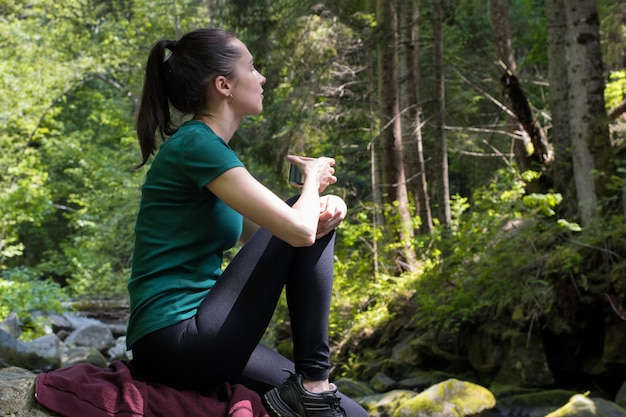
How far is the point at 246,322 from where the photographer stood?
7.74 feet

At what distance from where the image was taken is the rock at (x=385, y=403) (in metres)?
7.01

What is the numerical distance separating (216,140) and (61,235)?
87.0ft

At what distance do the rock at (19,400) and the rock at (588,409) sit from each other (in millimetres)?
4018

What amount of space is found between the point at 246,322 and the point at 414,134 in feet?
34.0

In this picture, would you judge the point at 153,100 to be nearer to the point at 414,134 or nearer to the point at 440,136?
the point at 440,136

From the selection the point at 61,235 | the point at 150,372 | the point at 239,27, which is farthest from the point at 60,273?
the point at 150,372

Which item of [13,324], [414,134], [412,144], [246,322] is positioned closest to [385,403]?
[246,322]

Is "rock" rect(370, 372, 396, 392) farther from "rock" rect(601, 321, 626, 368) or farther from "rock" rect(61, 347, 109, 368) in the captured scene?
"rock" rect(61, 347, 109, 368)

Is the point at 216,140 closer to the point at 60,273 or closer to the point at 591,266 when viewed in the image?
the point at 591,266

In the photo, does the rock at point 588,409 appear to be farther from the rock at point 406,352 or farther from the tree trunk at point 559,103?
the rock at point 406,352

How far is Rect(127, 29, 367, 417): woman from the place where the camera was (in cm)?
234

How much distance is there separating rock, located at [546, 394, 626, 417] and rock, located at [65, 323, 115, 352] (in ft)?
34.0

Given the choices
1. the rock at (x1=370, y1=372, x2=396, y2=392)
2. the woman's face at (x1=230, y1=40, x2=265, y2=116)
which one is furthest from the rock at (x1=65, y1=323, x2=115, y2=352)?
the woman's face at (x1=230, y1=40, x2=265, y2=116)

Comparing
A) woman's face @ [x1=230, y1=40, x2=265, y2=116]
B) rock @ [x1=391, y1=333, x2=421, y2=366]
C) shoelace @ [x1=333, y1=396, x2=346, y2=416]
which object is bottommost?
rock @ [x1=391, y1=333, x2=421, y2=366]
